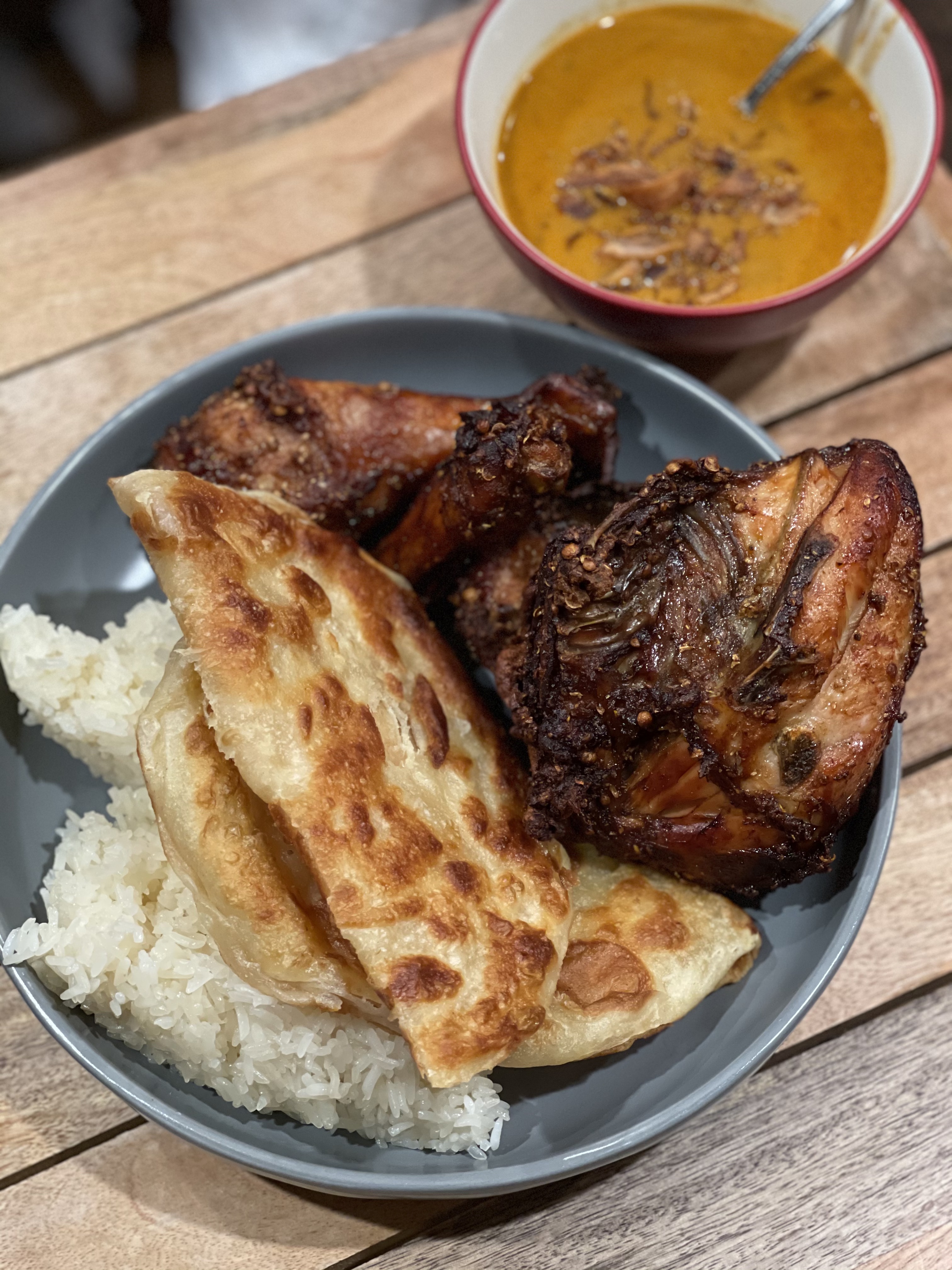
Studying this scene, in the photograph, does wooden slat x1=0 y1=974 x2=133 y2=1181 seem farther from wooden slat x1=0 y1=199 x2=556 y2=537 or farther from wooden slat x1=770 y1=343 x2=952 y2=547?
wooden slat x1=770 y1=343 x2=952 y2=547

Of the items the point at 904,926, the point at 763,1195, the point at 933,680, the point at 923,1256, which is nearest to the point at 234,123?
the point at 933,680

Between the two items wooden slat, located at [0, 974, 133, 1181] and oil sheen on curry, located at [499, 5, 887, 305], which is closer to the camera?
wooden slat, located at [0, 974, 133, 1181]

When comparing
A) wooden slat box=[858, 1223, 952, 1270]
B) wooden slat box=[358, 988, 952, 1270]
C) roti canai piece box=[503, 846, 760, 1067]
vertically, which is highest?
roti canai piece box=[503, 846, 760, 1067]

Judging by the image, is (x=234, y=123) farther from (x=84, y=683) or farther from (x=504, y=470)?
(x=84, y=683)

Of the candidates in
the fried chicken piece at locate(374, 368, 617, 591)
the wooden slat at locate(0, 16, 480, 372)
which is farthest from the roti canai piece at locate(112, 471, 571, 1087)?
the wooden slat at locate(0, 16, 480, 372)

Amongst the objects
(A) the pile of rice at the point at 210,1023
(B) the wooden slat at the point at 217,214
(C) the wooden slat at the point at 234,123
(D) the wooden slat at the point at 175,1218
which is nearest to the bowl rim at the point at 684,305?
(B) the wooden slat at the point at 217,214

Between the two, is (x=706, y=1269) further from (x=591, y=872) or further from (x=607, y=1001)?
(x=591, y=872)
